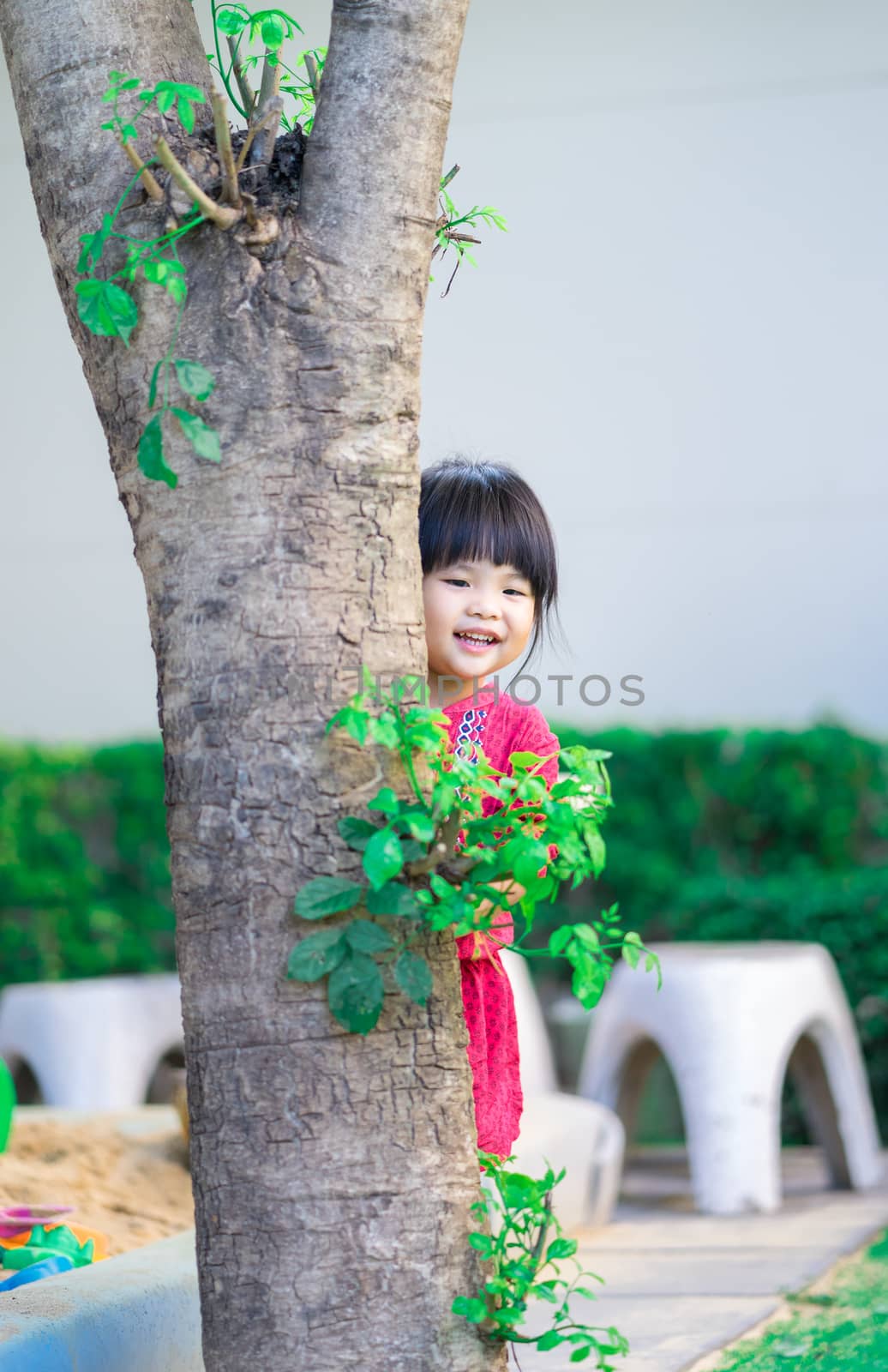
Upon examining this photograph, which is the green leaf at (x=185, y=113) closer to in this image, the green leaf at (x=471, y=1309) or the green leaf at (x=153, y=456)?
the green leaf at (x=153, y=456)

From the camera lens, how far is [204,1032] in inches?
65.1

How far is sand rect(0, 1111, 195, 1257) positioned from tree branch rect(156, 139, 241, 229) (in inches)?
76.3

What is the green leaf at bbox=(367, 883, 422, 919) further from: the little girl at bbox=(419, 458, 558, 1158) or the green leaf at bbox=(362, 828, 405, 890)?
the little girl at bbox=(419, 458, 558, 1158)

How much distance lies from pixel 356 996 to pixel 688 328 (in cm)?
540

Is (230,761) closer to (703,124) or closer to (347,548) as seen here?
(347,548)

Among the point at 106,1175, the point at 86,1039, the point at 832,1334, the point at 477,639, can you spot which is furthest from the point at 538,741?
the point at 86,1039

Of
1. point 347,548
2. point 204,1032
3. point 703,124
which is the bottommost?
point 204,1032

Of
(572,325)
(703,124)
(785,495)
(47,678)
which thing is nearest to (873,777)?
(785,495)

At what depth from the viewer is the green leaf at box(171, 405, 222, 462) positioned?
5.29 feet

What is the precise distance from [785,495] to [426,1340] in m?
5.28

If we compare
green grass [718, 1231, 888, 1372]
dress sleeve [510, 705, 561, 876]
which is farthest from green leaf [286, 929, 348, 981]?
green grass [718, 1231, 888, 1372]

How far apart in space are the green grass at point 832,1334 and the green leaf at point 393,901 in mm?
1311

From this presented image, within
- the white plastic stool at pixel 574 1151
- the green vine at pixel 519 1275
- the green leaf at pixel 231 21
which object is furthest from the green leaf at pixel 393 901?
the white plastic stool at pixel 574 1151

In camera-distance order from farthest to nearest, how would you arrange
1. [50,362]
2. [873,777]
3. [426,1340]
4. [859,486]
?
1. [50,362]
2. [859,486]
3. [873,777]
4. [426,1340]
